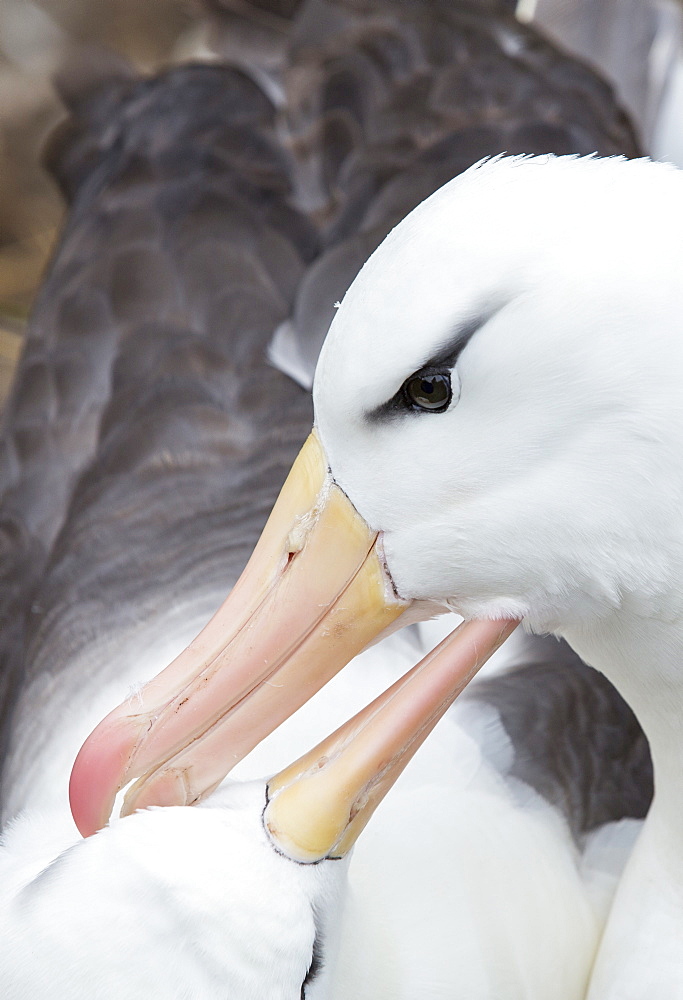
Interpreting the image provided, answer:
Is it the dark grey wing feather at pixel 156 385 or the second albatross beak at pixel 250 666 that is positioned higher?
the second albatross beak at pixel 250 666

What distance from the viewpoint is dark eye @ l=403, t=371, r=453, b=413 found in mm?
1267

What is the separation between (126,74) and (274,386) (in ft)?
3.75

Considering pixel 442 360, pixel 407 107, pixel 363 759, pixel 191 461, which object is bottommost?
pixel 191 461

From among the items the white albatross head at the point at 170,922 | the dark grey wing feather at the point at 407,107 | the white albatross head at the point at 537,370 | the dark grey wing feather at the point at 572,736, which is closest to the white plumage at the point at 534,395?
the white albatross head at the point at 537,370

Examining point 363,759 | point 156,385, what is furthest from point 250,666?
point 156,385

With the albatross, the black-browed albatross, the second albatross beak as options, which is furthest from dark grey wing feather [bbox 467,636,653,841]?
the second albatross beak

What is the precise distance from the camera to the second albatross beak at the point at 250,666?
1.45 m

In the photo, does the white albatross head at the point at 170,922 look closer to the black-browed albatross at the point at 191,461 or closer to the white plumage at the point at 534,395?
the black-browed albatross at the point at 191,461

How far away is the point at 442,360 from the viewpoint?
1.26 m

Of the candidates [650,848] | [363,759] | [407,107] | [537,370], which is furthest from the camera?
[407,107]

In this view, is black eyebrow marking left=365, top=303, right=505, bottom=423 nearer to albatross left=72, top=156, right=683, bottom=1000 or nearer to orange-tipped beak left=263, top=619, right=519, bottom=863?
albatross left=72, top=156, right=683, bottom=1000

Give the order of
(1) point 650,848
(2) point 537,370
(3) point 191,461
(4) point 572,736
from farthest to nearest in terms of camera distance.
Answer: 1. (3) point 191,461
2. (4) point 572,736
3. (1) point 650,848
4. (2) point 537,370

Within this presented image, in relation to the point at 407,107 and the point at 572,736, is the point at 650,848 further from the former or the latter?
the point at 407,107

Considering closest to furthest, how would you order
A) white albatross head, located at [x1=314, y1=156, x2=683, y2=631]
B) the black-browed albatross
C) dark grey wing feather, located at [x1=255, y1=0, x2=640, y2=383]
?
white albatross head, located at [x1=314, y1=156, x2=683, y2=631], the black-browed albatross, dark grey wing feather, located at [x1=255, y1=0, x2=640, y2=383]
